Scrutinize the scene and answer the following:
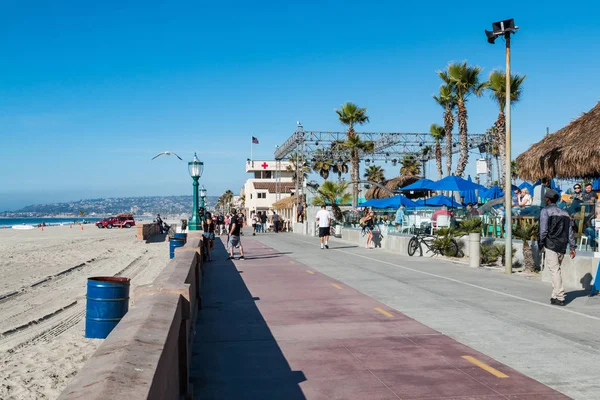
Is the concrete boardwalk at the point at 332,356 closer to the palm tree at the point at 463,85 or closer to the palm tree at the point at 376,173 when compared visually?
the palm tree at the point at 463,85

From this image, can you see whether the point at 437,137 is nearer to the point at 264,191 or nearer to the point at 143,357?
the point at 264,191

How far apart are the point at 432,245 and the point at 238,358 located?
588 inches

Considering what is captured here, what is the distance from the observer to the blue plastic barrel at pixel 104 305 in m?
7.89

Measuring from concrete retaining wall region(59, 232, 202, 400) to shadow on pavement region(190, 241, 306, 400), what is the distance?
597mm

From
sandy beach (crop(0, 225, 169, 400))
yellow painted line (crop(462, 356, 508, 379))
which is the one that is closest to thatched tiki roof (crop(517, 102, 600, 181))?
yellow painted line (crop(462, 356, 508, 379))

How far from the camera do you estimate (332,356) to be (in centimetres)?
701

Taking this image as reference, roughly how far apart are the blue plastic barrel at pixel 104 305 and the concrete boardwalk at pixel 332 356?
118cm

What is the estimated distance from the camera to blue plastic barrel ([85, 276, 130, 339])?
7891 mm

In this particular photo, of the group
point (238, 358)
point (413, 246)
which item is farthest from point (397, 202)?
point (238, 358)

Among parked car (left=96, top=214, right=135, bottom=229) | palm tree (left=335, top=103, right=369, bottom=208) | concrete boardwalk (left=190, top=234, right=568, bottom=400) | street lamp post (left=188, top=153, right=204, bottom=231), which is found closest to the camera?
concrete boardwalk (left=190, top=234, right=568, bottom=400)

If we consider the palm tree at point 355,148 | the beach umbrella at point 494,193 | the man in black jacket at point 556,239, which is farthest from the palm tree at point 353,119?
the man in black jacket at point 556,239

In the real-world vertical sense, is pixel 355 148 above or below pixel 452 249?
above

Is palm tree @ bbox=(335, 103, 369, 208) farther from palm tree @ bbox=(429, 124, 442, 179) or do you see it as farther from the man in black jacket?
the man in black jacket

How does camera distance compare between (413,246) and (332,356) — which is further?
(413,246)
